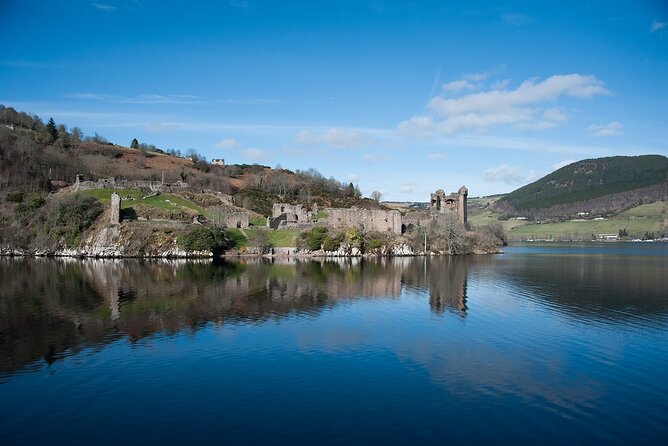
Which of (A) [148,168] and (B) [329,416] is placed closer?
(B) [329,416]

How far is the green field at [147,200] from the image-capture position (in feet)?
226

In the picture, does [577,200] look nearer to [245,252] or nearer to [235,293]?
[245,252]

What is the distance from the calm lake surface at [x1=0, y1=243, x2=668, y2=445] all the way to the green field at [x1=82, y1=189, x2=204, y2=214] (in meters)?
36.8

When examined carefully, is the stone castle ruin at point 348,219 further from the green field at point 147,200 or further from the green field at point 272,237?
the green field at point 147,200

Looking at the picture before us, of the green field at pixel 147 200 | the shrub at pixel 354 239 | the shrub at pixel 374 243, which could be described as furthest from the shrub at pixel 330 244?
the green field at pixel 147 200

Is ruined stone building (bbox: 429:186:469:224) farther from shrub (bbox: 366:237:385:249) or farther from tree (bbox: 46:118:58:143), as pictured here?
tree (bbox: 46:118:58:143)

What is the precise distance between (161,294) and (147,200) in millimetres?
43531

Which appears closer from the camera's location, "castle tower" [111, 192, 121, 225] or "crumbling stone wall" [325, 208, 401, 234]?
"castle tower" [111, 192, 121, 225]

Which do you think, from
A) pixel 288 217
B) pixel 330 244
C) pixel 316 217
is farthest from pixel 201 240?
pixel 316 217

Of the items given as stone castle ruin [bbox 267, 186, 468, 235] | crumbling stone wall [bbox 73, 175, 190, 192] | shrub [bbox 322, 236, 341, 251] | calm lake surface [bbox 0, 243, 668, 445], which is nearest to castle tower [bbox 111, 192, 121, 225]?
crumbling stone wall [bbox 73, 175, 190, 192]

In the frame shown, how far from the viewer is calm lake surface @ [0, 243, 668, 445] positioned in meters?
11.7

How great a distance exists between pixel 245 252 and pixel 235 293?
31862 millimetres

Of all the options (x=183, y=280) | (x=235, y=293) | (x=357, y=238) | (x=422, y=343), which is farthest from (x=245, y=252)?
(x=422, y=343)

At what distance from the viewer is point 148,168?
103 m
